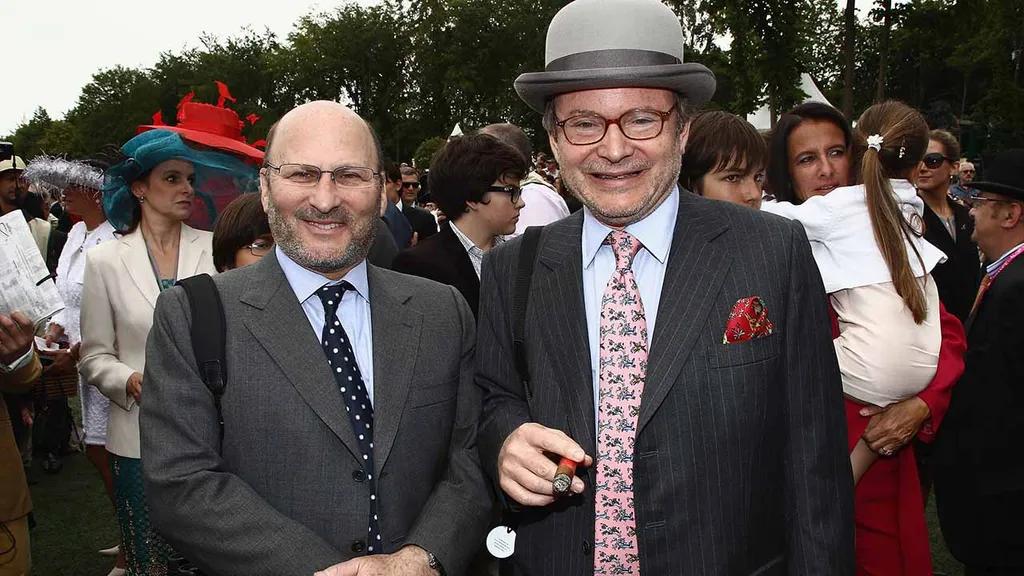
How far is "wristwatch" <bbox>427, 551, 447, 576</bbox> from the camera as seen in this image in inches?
78.0

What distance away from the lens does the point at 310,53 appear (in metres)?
47.9

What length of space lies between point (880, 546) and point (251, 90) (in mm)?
55384

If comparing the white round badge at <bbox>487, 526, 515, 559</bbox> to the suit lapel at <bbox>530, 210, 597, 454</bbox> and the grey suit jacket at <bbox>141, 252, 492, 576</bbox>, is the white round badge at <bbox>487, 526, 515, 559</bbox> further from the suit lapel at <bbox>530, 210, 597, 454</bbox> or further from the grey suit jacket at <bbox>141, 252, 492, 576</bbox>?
the suit lapel at <bbox>530, 210, 597, 454</bbox>

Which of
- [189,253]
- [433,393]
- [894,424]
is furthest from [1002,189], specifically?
[189,253]

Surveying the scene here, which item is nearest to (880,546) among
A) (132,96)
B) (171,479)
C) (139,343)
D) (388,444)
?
(388,444)

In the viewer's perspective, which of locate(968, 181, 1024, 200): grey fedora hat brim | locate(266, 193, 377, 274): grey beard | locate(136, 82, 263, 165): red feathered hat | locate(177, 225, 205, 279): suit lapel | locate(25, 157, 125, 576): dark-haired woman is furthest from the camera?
locate(25, 157, 125, 576): dark-haired woman

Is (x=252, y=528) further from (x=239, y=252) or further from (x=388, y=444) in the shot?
(x=239, y=252)

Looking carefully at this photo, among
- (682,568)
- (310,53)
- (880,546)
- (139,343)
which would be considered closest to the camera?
→ (682,568)

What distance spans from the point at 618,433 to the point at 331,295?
0.93 m

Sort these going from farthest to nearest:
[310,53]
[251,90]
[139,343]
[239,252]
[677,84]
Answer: [251,90] < [310,53] < [139,343] < [239,252] < [677,84]

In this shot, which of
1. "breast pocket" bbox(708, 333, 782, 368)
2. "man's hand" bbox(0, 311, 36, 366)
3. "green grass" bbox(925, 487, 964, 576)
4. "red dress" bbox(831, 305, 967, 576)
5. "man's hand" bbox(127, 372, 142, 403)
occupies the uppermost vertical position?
"man's hand" bbox(0, 311, 36, 366)

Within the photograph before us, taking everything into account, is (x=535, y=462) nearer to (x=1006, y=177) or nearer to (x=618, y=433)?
(x=618, y=433)

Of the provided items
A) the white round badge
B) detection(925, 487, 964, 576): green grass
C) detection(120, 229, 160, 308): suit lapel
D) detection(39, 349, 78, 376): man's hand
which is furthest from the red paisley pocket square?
detection(39, 349, 78, 376): man's hand

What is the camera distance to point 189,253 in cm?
402
